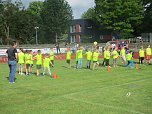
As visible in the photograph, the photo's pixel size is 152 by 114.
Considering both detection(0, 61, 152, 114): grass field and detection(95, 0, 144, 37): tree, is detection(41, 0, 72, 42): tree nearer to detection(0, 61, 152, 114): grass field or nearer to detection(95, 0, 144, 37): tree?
detection(95, 0, 144, 37): tree

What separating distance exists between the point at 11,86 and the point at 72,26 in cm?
7852

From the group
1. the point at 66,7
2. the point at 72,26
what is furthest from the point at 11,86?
the point at 66,7

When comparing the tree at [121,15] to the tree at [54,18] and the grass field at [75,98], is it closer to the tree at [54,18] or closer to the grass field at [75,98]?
the tree at [54,18]

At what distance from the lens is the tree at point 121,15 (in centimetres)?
7706

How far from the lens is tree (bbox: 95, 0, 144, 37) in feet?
253

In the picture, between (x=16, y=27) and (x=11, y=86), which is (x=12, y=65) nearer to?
(x=11, y=86)

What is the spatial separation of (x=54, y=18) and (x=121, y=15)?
2960 cm

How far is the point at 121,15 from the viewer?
79000 millimetres

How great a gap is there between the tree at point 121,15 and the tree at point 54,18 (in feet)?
71.4

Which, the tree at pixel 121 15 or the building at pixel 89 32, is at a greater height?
the tree at pixel 121 15

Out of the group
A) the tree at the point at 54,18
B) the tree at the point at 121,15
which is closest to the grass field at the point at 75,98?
the tree at the point at 121,15

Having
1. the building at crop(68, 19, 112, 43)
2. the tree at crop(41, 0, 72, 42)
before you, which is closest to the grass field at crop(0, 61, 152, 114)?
the building at crop(68, 19, 112, 43)

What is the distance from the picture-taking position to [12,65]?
17.5 m

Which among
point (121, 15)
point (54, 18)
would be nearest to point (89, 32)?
point (121, 15)
